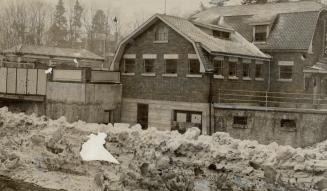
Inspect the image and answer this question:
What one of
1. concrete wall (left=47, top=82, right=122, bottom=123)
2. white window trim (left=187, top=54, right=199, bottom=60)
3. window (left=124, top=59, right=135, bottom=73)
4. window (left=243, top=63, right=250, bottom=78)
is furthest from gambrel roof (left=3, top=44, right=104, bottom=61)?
window (left=243, top=63, right=250, bottom=78)

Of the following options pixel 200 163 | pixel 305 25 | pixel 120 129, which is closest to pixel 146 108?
pixel 120 129

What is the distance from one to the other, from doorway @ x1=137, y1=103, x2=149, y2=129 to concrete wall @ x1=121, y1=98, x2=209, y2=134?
236 millimetres

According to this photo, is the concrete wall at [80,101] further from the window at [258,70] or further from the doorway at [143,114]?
the window at [258,70]

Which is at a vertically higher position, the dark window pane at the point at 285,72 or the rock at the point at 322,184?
the dark window pane at the point at 285,72

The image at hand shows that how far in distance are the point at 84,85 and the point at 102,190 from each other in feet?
30.5

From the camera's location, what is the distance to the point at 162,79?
94.9 feet

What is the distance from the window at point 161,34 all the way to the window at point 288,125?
9189mm

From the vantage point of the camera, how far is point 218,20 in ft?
123

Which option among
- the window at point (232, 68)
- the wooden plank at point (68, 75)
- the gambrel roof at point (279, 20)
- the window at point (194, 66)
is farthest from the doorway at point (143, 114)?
the gambrel roof at point (279, 20)

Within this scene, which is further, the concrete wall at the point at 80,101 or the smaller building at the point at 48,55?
the smaller building at the point at 48,55

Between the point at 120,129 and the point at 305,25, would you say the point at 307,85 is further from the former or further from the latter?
the point at 120,129

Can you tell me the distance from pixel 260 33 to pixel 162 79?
981 cm

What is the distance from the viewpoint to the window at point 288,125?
2430cm

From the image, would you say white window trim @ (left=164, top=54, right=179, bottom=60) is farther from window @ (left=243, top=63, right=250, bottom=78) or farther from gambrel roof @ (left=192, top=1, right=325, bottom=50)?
gambrel roof @ (left=192, top=1, right=325, bottom=50)
